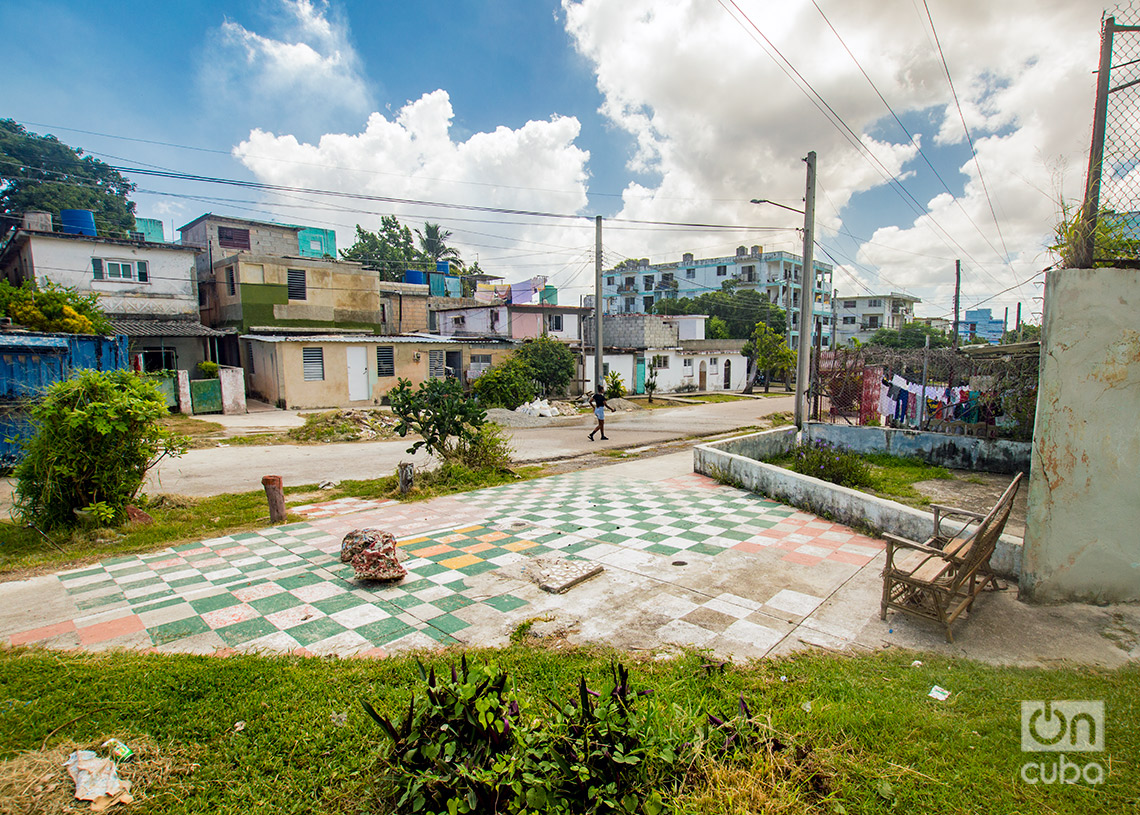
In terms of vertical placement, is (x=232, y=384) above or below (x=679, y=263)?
below

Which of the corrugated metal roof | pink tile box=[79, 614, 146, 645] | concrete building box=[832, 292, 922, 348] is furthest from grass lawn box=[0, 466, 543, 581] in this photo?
concrete building box=[832, 292, 922, 348]

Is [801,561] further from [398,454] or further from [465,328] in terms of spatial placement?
[465,328]

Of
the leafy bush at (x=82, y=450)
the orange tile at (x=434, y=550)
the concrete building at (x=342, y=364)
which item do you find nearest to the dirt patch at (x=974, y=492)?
the orange tile at (x=434, y=550)

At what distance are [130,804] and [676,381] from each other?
36.4 m

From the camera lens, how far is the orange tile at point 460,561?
5.53 m

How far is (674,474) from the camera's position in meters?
10.7

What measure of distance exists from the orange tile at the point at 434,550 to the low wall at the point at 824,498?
4.88 meters

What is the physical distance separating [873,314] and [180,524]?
76.7 meters

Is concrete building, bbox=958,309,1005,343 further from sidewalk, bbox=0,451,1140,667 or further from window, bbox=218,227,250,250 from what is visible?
window, bbox=218,227,250,250

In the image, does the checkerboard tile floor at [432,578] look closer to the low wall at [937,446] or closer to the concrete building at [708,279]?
the low wall at [937,446]

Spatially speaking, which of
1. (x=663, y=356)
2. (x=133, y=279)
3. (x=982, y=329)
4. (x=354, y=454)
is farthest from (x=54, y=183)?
(x=982, y=329)

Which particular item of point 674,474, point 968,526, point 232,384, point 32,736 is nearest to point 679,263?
point 232,384

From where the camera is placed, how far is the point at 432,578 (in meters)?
5.18

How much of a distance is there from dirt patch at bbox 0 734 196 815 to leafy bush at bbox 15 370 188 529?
16.6 feet
